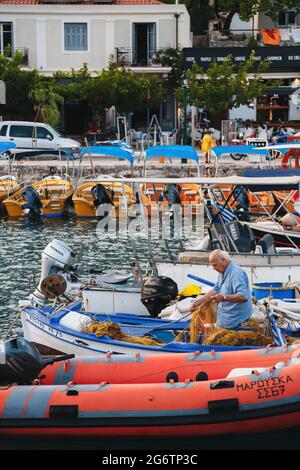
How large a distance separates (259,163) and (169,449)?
27012 millimetres

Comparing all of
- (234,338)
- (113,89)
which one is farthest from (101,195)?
(234,338)

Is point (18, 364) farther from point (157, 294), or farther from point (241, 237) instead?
point (241, 237)

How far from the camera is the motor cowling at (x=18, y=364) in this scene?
11.0 meters

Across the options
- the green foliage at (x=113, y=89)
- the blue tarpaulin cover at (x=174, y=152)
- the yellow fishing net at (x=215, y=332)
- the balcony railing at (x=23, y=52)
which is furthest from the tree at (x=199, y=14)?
the yellow fishing net at (x=215, y=332)

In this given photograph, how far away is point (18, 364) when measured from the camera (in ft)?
36.1

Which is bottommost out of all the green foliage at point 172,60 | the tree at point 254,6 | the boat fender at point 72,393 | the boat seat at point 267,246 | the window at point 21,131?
the boat fender at point 72,393

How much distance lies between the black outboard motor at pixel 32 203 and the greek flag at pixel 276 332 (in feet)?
60.5

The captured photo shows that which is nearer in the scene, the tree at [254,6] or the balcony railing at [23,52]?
the balcony railing at [23,52]

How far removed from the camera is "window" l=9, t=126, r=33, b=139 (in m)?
39.6

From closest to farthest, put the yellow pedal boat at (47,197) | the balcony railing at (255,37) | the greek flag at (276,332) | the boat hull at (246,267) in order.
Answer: the greek flag at (276,332)
the boat hull at (246,267)
the yellow pedal boat at (47,197)
the balcony railing at (255,37)

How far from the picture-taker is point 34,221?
30.8 metres

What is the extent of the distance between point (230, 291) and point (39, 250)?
14.1 meters

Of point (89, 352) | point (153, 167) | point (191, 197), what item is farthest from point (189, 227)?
point (89, 352)

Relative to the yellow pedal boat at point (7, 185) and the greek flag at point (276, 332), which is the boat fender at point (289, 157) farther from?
the greek flag at point (276, 332)
